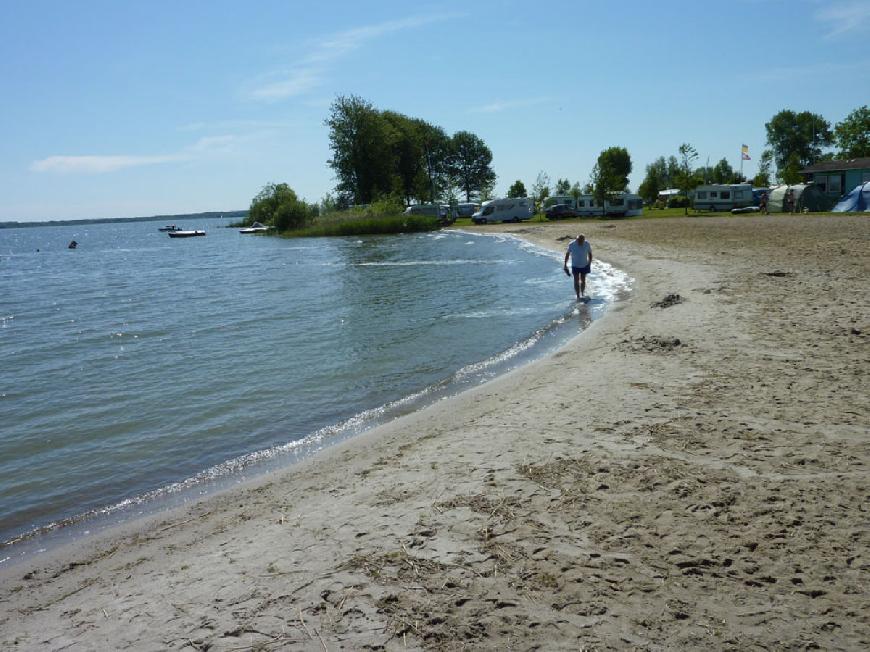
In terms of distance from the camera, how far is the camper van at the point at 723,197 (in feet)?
223

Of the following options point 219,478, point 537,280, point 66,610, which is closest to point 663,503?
point 66,610

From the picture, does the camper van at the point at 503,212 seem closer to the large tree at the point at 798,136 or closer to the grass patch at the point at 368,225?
the grass patch at the point at 368,225

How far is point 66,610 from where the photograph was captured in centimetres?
521

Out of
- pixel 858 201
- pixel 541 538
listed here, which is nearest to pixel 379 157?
pixel 858 201

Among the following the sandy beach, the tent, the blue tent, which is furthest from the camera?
the tent

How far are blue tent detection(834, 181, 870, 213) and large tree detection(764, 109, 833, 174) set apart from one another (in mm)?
83779

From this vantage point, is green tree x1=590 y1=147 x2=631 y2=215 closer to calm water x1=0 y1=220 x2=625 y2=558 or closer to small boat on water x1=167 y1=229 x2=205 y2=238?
calm water x1=0 y1=220 x2=625 y2=558

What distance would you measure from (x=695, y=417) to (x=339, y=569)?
4.67m

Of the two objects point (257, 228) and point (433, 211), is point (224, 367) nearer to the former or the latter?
point (433, 211)

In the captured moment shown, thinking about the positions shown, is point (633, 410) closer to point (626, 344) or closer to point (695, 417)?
point (695, 417)

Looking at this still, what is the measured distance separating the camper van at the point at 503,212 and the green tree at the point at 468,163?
5636cm

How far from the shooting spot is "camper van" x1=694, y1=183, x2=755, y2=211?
67.9 m

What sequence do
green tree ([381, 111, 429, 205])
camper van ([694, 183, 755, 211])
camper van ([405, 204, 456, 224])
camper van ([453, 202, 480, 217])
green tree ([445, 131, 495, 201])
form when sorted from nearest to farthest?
camper van ([694, 183, 755, 211]), camper van ([405, 204, 456, 224]), camper van ([453, 202, 480, 217]), green tree ([381, 111, 429, 205]), green tree ([445, 131, 495, 201])

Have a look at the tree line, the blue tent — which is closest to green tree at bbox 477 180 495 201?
the tree line
